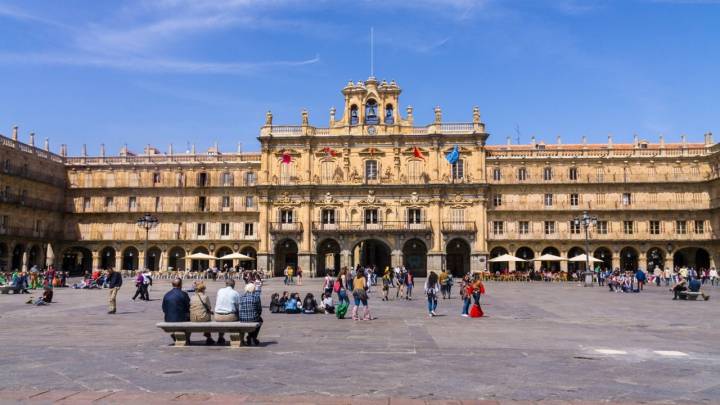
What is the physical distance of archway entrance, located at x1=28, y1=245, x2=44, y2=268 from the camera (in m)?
60.0

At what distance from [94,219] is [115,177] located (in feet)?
15.1

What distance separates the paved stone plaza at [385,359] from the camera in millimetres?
9148

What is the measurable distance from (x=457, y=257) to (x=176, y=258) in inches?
1081

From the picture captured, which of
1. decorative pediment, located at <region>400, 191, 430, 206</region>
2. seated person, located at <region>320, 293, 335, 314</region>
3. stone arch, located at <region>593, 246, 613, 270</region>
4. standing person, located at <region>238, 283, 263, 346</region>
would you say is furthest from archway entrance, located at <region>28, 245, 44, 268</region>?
standing person, located at <region>238, 283, 263, 346</region>

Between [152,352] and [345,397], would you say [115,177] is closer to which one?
[152,352]

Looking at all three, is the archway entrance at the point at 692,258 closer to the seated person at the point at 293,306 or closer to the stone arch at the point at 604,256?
the stone arch at the point at 604,256

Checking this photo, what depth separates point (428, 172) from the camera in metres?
59.1

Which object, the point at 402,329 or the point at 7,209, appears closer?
the point at 402,329

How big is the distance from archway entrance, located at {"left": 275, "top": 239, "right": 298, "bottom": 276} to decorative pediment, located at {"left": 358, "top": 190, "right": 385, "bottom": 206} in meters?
7.85

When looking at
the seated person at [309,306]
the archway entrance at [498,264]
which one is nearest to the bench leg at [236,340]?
the seated person at [309,306]

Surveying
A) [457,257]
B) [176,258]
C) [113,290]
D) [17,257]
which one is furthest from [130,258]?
[113,290]

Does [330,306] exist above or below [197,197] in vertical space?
below

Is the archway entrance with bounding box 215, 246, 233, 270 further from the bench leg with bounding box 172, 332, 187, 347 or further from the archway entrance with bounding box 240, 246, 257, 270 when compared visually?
the bench leg with bounding box 172, 332, 187, 347

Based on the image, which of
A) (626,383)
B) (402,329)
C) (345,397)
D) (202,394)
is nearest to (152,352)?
(202,394)
